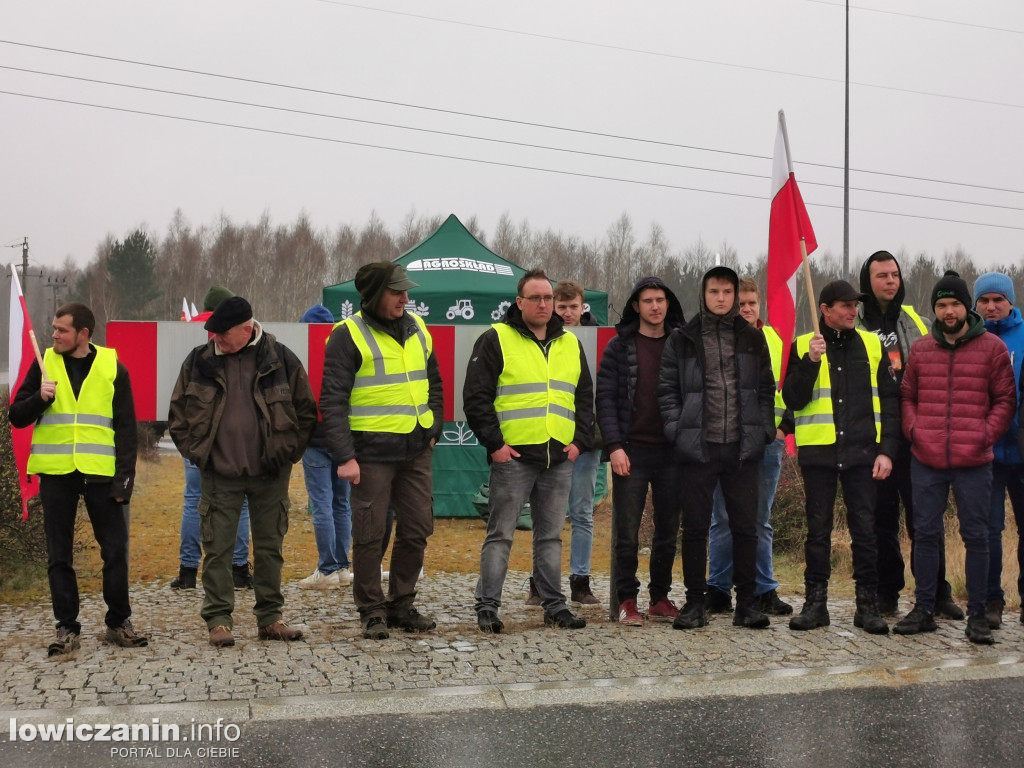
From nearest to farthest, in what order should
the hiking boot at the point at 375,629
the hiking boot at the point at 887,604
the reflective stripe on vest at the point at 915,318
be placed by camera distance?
the hiking boot at the point at 375,629
the hiking boot at the point at 887,604
the reflective stripe on vest at the point at 915,318

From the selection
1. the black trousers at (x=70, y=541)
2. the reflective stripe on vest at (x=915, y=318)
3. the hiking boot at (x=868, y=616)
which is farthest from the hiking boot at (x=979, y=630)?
the black trousers at (x=70, y=541)

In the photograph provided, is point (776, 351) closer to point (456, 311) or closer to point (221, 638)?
point (221, 638)

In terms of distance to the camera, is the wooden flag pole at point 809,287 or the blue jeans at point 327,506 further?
the blue jeans at point 327,506

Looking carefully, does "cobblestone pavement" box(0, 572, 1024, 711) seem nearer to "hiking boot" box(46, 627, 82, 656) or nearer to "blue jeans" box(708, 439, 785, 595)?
"hiking boot" box(46, 627, 82, 656)

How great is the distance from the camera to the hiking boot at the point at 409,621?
20.2ft

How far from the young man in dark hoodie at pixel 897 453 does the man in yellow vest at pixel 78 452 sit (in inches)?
171

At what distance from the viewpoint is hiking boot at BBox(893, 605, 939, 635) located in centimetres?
594

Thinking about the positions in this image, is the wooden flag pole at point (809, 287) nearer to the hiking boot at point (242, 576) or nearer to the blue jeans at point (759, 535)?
the blue jeans at point (759, 535)

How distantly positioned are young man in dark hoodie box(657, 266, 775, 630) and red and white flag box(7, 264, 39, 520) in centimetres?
360

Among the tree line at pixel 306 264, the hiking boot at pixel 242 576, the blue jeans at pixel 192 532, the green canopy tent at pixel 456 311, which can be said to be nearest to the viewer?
the blue jeans at pixel 192 532

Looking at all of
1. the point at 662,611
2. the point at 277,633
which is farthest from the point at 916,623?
the point at 277,633

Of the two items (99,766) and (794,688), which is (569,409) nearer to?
(794,688)

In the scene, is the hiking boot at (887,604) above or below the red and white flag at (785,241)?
below

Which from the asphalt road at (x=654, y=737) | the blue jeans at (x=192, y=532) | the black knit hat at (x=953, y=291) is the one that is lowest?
the asphalt road at (x=654, y=737)
